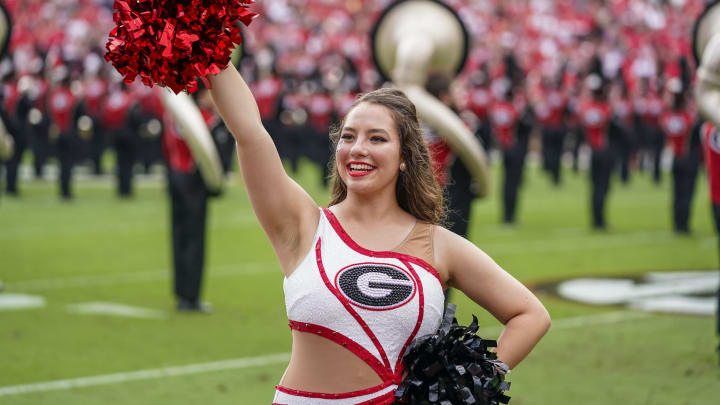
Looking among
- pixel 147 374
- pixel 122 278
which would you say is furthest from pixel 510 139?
pixel 147 374

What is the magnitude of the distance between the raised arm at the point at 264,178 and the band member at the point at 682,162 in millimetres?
10679

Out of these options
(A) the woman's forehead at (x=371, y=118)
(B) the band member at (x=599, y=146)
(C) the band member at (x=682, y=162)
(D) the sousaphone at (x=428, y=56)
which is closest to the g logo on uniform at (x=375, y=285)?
(A) the woman's forehead at (x=371, y=118)

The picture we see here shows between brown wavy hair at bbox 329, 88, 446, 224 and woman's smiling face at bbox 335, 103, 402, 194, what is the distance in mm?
23

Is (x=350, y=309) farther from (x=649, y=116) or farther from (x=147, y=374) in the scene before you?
(x=649, y=116)

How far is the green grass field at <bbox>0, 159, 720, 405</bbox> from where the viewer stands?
18.4 ft

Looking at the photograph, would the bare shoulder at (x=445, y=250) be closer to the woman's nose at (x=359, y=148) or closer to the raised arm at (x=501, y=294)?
the raised arm at (x=501, y=294)

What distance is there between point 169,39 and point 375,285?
2.33 feet

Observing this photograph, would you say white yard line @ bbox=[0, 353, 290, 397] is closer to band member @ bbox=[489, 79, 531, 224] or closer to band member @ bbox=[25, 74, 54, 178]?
band member @ bbox=[489, 79, 531, 224]

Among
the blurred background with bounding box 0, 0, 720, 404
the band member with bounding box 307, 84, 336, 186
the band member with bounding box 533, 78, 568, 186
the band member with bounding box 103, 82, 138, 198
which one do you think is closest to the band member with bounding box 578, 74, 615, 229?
the blurred background with bounding box 0, 0, 720, 404

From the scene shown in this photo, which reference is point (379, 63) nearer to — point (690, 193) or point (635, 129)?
point (690, 193)

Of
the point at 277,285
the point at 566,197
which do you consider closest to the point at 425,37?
the point at 277,285

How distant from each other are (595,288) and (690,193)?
4491 millimetres

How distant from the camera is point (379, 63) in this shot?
25.5 ft

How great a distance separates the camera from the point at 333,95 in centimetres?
2056
